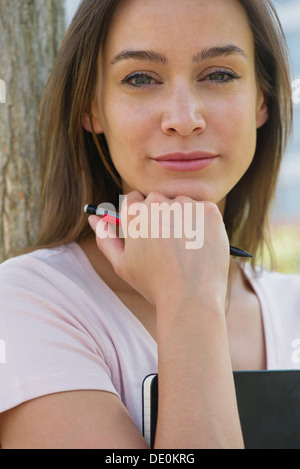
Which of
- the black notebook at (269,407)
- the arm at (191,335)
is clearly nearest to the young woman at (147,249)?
the arm at (191,335)

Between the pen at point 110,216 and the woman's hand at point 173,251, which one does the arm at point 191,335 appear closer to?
Result: the woman's hand at point 173,251

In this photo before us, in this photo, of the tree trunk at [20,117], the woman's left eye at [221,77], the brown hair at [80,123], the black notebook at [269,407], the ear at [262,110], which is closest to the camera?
the black notebook at [269,407]

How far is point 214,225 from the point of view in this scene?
147 centimetres

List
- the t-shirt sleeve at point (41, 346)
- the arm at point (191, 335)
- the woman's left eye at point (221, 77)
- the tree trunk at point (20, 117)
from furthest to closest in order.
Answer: the tree trunk at point (20, 117), the woman's left eye at point (221, 77), the t-shirt sleeve at point (41, 346), the arm at point (191, 335)

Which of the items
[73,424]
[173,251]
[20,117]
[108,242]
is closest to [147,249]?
[173,251]

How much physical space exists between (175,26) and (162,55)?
0.09 metres

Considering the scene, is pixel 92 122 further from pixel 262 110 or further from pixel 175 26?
pixel 262 110

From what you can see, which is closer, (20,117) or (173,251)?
(173,251)

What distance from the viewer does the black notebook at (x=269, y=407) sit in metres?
1.43

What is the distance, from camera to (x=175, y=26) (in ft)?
5.14

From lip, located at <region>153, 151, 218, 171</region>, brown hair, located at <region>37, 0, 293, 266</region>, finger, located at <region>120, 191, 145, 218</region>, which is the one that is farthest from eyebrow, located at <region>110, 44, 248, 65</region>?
finger, located at <region>120, 191, 145, 218</region>

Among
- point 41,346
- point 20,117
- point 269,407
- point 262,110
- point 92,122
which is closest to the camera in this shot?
point 41,346

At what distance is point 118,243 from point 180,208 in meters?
0.21

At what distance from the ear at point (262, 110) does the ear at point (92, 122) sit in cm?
54
